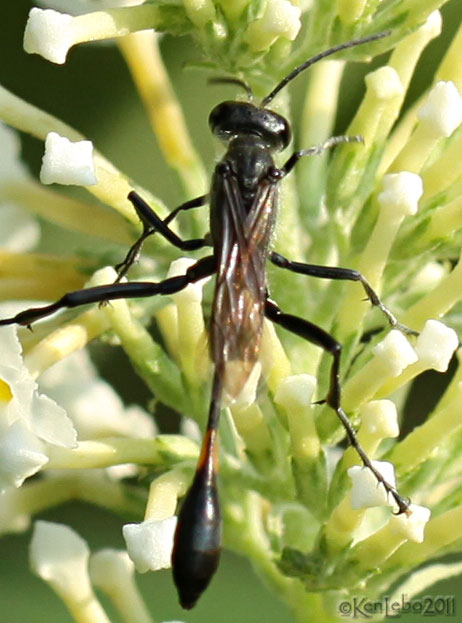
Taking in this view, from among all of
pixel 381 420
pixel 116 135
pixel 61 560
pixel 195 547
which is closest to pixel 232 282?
pixel 381 420

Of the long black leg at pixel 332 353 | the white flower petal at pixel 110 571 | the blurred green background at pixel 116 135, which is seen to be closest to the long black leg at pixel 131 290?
the long black leg at pixel 332 353

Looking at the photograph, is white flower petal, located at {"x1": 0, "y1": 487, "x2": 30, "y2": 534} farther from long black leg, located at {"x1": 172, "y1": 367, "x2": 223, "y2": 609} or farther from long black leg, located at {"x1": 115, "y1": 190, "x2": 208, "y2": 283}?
long black leg, located at {"x1": 172, "y1": 367, "x2": 223, "y2": 609}

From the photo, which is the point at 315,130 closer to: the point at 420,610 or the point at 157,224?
the point at 157,224

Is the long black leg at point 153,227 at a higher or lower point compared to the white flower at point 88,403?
higher

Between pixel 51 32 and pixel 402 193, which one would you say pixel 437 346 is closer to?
pixel 402 193

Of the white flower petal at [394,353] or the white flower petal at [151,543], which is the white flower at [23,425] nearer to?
the white flower petal at [151,543]

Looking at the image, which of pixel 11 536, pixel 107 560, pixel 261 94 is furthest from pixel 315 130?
pixel 11 536

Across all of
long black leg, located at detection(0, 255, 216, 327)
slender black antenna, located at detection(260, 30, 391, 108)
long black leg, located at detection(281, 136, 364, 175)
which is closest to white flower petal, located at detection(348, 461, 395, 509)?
long black leg, located at detection(0, 255, 216, 327)
